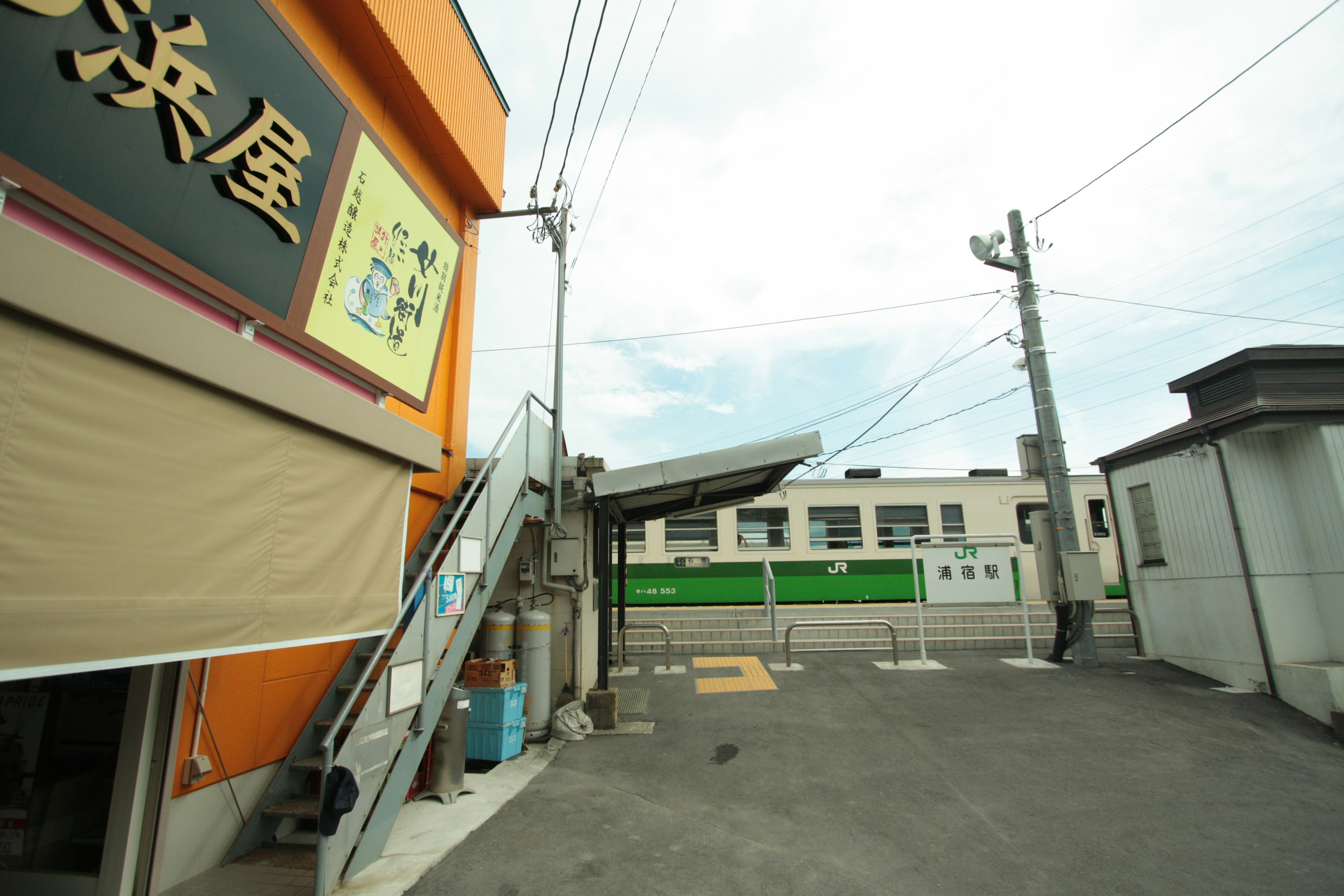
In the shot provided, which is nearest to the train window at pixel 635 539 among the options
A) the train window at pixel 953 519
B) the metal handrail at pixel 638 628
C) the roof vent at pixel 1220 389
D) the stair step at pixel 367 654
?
the metal handrail at pixel 638 628

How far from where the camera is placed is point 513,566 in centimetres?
827

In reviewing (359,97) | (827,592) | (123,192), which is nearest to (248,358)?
(123,192)

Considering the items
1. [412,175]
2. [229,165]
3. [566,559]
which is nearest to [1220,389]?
[566,559]

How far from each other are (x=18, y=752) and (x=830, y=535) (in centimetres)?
1314

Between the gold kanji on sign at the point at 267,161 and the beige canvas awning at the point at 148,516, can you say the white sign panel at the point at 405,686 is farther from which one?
the gold kanji on sign at the point at 267,161

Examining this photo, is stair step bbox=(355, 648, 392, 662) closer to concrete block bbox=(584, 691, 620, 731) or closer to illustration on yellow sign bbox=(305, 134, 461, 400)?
illustration on yellow sign bbox=(305, 134, 461, 400)

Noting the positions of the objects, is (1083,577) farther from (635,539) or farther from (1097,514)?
(635,539)

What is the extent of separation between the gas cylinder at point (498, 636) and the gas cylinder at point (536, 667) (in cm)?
9

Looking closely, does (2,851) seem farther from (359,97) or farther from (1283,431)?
(1283,431)

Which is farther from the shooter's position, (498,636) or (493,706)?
(498,636)

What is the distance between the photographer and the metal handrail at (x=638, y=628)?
999 centimetres

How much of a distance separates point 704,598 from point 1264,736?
9.31m

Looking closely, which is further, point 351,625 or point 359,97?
point 359,97

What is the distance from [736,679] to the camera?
31.3 ft
